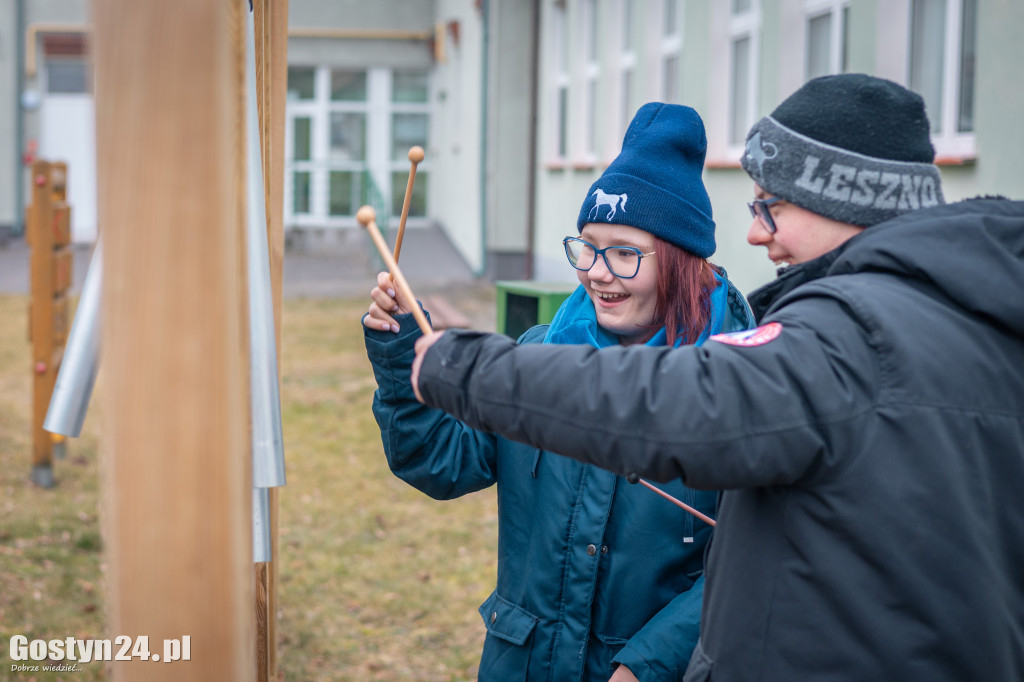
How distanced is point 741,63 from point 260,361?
22.9 feet

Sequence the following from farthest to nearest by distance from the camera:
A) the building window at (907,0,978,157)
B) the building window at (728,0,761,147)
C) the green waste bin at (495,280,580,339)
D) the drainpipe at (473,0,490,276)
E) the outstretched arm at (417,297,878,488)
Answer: the drainpipe at (473,0,490,276)
the building window at (728,0,761,147)
the building window at (907,0,978,157)
the green waste bin at (495,280,580,339)
the outstretched arm at (417,297,878,488)

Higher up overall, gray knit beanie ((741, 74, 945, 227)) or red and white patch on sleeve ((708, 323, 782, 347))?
gray knit beanie ((741, 74, 945, 227))

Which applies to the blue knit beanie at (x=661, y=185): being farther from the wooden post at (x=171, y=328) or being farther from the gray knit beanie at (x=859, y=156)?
the wooden post at (x=171, y=328)

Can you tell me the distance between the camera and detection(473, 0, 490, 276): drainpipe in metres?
14.5

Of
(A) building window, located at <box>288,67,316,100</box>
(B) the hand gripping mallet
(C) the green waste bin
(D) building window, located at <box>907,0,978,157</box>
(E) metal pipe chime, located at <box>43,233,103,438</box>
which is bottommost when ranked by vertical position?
(C) the green waste bin

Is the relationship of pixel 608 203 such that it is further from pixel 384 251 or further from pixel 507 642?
pixel 507 642

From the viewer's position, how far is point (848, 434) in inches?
46.4

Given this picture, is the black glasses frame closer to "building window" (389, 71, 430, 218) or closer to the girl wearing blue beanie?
the girl wearing blue beanie

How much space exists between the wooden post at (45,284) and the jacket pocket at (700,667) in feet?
17.3

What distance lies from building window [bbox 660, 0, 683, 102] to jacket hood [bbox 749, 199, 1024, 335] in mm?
8001

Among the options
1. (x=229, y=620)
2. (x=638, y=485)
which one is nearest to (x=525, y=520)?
(x=638, y=485)

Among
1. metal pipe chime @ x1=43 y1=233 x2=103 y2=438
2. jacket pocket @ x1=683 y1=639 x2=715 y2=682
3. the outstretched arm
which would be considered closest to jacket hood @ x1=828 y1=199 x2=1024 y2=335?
the outstretched arm

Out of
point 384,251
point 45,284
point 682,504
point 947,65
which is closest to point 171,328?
point 384,251

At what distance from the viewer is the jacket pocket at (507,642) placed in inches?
73.4
